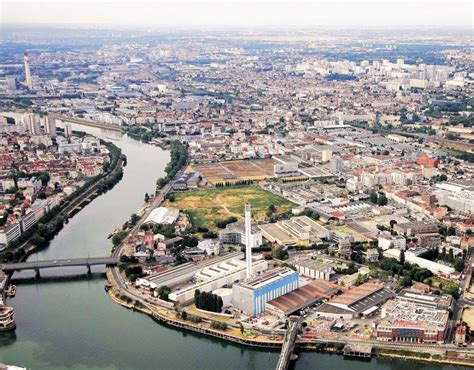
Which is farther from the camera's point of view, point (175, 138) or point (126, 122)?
point (126, 122)

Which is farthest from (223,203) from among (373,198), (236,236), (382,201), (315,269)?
(315,269)

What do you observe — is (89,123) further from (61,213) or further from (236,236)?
(236,236)

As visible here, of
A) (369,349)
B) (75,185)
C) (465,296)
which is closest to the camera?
(369,349)

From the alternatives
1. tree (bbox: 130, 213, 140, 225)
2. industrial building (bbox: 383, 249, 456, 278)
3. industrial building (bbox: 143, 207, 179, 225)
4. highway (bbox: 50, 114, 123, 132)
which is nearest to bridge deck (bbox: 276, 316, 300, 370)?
industrial building (bbox: 383, 249, 456, 278)

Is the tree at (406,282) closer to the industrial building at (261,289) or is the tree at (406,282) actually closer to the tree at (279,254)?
the industrial building at (261,289)

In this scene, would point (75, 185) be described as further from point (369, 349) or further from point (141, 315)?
point (369, 349)

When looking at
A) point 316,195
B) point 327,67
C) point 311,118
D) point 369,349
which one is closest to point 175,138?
point 311,118
